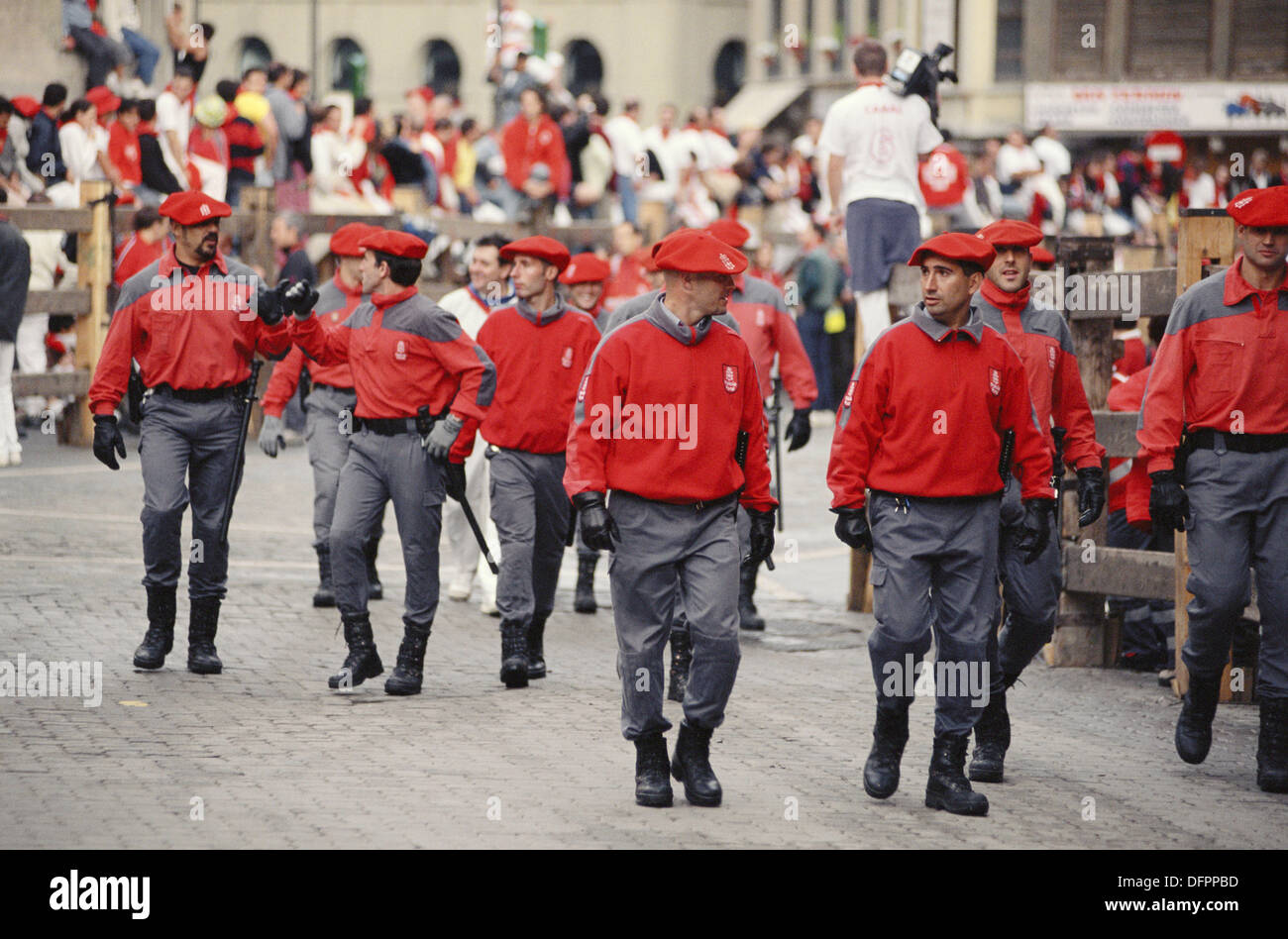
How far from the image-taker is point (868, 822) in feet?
23.0

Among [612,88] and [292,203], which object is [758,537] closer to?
[292,203]

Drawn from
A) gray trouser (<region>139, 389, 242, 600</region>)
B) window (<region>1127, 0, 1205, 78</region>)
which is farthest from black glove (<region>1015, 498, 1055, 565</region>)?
window (<region>1127, 0, 1205, 78</region>)

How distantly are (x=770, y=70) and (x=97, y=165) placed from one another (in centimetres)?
4015

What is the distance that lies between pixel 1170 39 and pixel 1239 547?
40.2m

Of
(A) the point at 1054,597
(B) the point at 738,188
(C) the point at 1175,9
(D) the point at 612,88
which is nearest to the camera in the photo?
(A) the point at 1054,597

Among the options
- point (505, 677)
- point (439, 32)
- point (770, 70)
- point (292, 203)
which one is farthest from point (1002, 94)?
point (505, 677)

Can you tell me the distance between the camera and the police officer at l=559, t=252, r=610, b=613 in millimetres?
11891

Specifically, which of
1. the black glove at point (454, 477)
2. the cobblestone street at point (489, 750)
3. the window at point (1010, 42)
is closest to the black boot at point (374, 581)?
the cobblestone street at point (489, 750)

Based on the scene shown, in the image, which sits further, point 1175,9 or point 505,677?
point 1175,9

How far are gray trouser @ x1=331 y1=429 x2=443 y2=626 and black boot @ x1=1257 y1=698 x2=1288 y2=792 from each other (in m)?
3.68

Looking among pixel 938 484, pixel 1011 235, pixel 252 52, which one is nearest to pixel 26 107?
pixel 1011 235

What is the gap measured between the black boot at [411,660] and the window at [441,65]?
58094 millimetres

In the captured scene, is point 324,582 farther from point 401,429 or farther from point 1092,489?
point 1092,489

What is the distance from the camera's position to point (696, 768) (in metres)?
7.25
